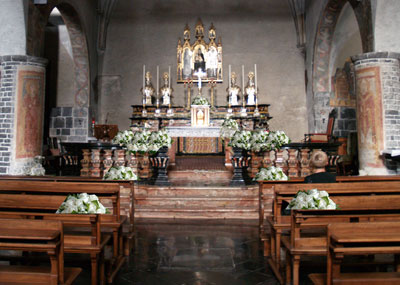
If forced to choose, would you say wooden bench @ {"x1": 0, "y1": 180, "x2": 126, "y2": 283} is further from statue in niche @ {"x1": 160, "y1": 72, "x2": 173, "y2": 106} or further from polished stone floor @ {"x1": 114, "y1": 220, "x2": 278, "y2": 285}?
statue in niche @ {"x1": 160, "y1": 72, "x2": 173, "y2": 106}

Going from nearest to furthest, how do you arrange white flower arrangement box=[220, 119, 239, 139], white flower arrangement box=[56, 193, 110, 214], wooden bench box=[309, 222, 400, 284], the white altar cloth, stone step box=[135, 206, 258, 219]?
wooden bench box=[309, 222, 400, 284] → white flower arrangement box=[56, 193, 110, 214] → stone step box=[135, 206, 258, 219] → white flower arrangement box=[220, 119, 239, 139] → the white altar cloth

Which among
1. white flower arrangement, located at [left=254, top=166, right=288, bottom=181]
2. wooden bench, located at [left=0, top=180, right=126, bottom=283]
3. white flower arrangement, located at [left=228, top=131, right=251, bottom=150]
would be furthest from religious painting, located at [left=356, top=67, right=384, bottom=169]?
wooden bench, located at [left=0, top=180, right=126, bottom=283]

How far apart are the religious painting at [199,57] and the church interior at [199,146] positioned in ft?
0.20

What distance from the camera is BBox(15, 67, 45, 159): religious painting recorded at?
7.22 m

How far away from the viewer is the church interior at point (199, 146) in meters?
2.76

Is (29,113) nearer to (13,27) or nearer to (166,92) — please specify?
(13,27)

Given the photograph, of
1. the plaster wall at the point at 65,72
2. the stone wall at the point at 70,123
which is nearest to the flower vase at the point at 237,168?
the stone wall at the point at 70,123

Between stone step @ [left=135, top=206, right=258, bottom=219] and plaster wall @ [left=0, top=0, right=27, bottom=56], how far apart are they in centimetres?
497

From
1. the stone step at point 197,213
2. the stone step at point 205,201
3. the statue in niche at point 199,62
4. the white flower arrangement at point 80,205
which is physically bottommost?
the stone step at point 197,213

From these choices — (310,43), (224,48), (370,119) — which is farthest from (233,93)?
(370,119)

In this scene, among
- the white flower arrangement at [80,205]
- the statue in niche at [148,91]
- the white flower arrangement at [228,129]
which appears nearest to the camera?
the white flower arrangement at [80,205]

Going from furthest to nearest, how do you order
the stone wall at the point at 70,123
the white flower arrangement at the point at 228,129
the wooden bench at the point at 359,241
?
1. the stone wall at the point at 70,123
2. the white flower arrangement at the point at 228,129
3. the wooden bench at the point at 359,241

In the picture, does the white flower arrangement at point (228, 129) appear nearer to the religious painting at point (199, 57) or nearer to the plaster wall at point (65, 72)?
the religious painting at point (199, 57)

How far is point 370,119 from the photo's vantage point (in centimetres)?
705
